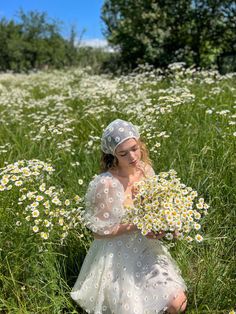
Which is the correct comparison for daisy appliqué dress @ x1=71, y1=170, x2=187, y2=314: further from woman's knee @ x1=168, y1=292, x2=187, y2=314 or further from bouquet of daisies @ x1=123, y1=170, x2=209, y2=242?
bouquet of daisies @ x1=123, y1=170, x2=209, y2=242

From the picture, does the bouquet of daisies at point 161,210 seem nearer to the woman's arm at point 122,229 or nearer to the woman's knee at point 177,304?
the woman's arm at point 122,229

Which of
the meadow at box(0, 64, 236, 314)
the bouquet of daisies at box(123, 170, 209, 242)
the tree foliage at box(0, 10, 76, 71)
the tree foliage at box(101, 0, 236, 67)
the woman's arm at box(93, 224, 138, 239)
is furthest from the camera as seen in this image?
the tree foliage at box(0, 10, 76, 71)

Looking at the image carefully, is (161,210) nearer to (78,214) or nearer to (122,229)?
(122,229)

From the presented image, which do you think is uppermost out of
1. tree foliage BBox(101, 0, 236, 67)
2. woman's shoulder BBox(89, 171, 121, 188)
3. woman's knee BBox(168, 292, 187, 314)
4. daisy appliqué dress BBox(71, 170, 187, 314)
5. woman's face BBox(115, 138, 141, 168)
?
tree foliage BBox(101, 0, 236, 67)

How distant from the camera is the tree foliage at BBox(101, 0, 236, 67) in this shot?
38.2ft

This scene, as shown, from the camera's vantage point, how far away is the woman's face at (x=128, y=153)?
2418 millimetres

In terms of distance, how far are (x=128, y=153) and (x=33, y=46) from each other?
2244 centimetres

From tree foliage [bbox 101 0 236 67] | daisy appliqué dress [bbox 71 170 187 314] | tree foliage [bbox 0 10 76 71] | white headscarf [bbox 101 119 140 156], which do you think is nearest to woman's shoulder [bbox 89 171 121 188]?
daisy appliqué dress [bbox 71 170 187 314]

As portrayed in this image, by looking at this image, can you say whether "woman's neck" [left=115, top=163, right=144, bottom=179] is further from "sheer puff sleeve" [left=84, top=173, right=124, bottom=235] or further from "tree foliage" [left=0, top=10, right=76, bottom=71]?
"tree foliage" [left=0, top=10, right=76, bottom=71]

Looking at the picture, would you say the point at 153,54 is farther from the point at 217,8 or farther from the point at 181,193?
the point at 181,193

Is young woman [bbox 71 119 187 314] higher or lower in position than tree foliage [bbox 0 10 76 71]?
lower

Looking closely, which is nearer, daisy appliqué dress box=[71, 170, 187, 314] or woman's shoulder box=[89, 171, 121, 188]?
daisy appliqué dress box=[71, 170, 187, 314]

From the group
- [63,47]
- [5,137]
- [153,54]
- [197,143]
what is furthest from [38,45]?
[197,143]

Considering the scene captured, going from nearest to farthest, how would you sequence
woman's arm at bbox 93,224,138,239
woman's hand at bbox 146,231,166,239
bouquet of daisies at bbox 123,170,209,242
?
bouquet of daisies at bbox 123,170,209,242 < woman's hand at bbox 146,231,166,239 < woman's arm at bbox 93,224,138,239
